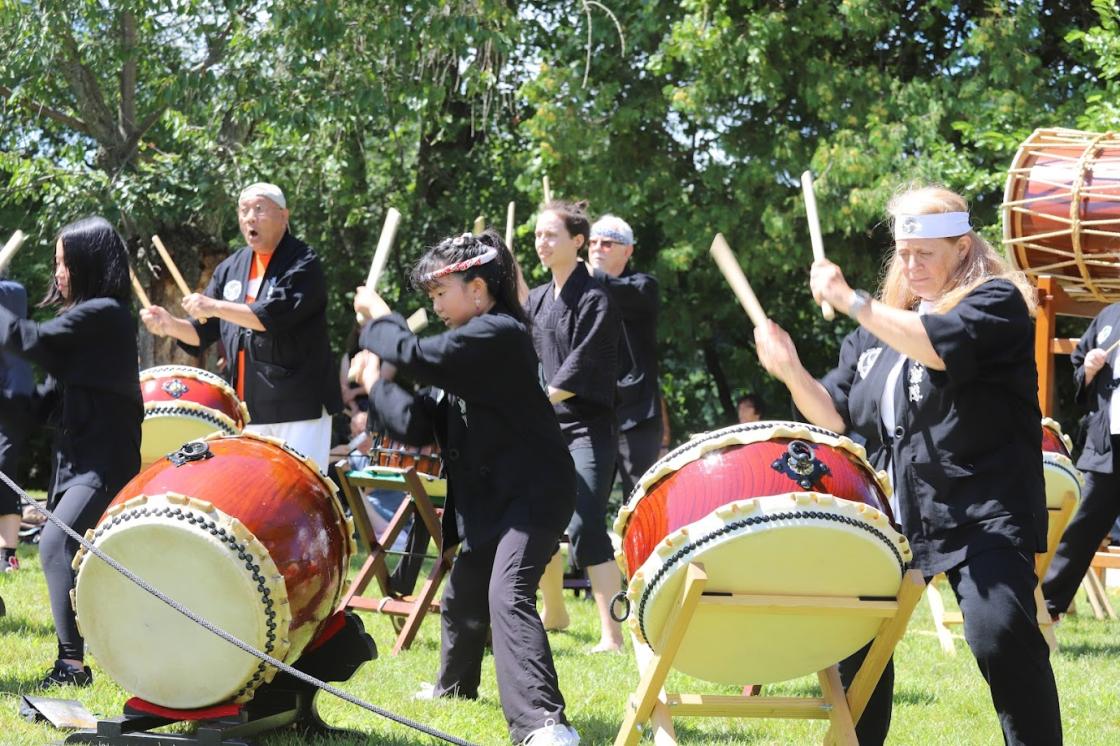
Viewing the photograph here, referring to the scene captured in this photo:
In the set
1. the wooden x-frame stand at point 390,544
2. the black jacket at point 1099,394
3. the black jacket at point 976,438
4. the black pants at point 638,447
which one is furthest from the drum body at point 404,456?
the black jacket at point 1099,394

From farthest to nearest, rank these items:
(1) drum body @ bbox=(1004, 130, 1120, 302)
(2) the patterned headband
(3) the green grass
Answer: (1) drum body @ bbox=(1004, 130, 1120, 302), (3) the green grass, (2) the patterned headband

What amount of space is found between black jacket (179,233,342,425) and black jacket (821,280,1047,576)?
2799 mm

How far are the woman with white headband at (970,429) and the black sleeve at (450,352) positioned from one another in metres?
0.83

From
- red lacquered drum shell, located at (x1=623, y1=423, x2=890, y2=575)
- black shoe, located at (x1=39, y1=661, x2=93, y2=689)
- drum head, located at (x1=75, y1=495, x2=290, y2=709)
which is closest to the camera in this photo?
red lacquered drum shell, located at (x1=623, y1=423, x2=890, y2=575)

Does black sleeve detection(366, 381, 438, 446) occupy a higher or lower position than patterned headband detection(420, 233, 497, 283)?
lower

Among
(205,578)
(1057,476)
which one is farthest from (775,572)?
(1057,476)

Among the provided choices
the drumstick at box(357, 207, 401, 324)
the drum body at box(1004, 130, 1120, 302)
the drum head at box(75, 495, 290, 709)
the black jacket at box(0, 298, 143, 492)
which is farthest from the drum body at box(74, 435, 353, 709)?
the drum body at box(1004, 130, 1120, 302)

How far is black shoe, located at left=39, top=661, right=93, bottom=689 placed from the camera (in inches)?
175

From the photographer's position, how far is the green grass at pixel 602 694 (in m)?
4.15

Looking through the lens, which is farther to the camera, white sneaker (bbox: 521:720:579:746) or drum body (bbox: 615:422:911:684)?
white sneaker (bbox: 521:720:579:746)

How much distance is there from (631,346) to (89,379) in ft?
9.52

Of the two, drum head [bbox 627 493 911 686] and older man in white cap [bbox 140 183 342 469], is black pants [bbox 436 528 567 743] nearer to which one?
drum head [bbox 627 493 911 686]

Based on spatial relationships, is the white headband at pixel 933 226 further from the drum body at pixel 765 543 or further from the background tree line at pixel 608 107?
the background tree line at pixel 608 107

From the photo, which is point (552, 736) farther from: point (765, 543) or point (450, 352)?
point (450, 352)
